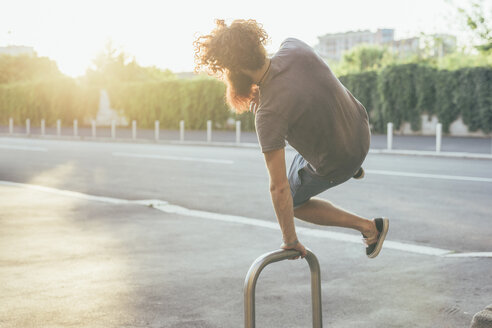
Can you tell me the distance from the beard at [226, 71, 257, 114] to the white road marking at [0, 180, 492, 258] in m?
3.17

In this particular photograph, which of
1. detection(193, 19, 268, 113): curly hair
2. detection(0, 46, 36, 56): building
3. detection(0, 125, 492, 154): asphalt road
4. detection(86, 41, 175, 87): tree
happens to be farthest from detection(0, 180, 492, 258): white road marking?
detection(86, 41, 175, 87): tree

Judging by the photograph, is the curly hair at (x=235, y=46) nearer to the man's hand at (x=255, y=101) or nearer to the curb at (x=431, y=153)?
the man's hand at (x=255, y=101)

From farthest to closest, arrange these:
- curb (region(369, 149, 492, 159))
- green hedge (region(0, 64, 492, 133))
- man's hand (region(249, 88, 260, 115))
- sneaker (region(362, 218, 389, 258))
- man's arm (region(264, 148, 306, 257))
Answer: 1. green hedge (region(0, 64, 492, 133))
2. curb (region(369, 149, 492, 159))
3. sneaker (region(362, 218, 389, 258))
4. man's hand (region(249, 88, 260, 115))
5. man's arm (region(264, 148, 306, 257))

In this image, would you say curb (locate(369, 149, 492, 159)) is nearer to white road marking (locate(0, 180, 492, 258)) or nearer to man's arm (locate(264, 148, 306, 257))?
white road marking (locate(0, 180, 492, 258))

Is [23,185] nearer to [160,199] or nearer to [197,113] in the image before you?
[160,199]

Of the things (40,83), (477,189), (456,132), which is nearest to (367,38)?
(40,83)

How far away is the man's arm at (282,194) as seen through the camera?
2.86m

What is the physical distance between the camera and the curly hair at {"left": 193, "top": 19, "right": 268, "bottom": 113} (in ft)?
9.39

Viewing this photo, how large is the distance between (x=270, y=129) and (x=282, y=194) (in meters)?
0.31

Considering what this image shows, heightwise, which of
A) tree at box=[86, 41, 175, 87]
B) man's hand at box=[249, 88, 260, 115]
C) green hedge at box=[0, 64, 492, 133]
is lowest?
man's hand at box=[249, 88, 260, 115]

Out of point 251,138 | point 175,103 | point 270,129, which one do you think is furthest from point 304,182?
point 175,103

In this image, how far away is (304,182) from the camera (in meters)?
3.50

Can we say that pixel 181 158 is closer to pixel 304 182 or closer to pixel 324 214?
pixel 324 214

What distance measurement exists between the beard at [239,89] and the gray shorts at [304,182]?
561mm
